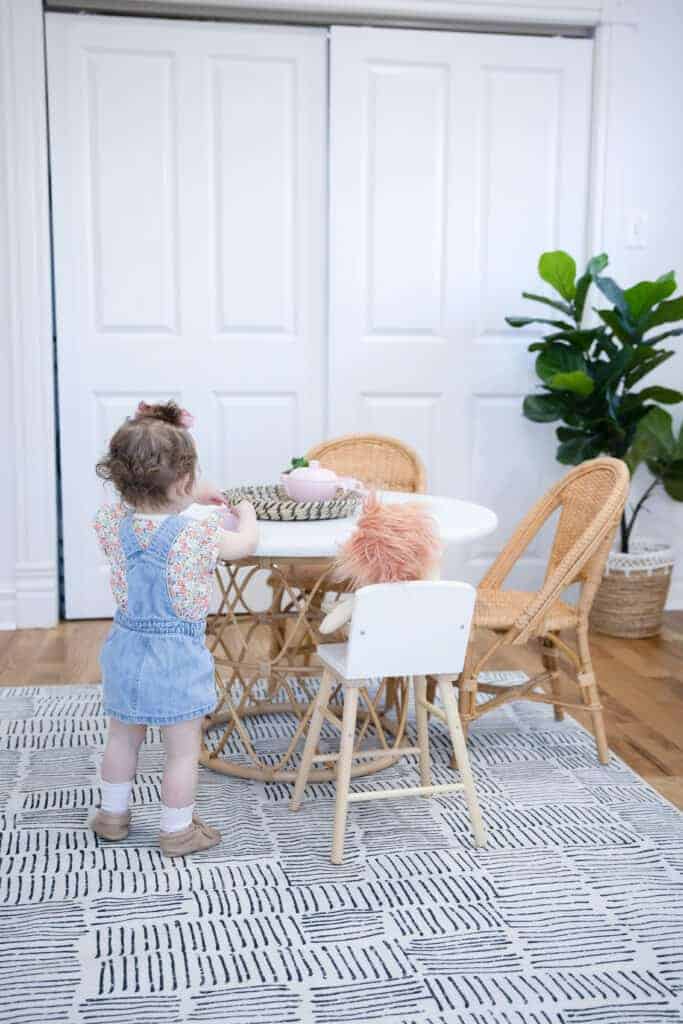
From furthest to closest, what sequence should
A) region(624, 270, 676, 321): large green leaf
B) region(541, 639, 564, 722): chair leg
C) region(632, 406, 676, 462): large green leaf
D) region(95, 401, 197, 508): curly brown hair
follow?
region(632, 406, 676, 462): large green leaf, region(624, 270, 676, 321): large green leaf, region(541, 639, 564, 722): chair leg, region(95, 401, 197, 508): curly brown hair

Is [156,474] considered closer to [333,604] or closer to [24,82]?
[333,604]

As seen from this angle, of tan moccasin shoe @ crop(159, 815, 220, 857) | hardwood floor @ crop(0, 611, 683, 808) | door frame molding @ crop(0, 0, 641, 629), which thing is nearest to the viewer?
tan moccasin shoe @ crop(159, 815, 220, 857)

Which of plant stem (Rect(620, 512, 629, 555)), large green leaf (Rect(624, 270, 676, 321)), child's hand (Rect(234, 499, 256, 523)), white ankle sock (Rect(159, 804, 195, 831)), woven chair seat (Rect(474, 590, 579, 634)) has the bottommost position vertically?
white ankle sock (Rect(159, 804, 195, 831))

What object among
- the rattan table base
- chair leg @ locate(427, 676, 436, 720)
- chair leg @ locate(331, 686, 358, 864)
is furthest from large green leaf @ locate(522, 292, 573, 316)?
chair leg @ locate(331, 686, 358, 864)

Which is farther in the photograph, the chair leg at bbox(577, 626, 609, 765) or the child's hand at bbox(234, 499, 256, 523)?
the chair leg at bbox(577, 626, 609, 765)

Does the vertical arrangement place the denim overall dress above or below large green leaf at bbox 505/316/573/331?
below

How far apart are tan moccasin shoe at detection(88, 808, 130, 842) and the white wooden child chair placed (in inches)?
17.4

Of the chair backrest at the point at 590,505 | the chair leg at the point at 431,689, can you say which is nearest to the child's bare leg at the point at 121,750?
the chair leg at the point at 431,689

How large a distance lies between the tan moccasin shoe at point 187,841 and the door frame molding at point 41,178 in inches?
75.9

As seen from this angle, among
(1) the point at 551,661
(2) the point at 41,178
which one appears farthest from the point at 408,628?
(2) the point at 41,178

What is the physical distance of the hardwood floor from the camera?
2822 mm

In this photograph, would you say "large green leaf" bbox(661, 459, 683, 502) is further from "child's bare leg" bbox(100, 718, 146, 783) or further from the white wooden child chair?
"child's bare leg" bbox(100, 718, 146, 783)

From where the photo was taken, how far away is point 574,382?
370 cm

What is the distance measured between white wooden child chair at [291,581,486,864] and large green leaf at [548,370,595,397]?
1704 millimetres
